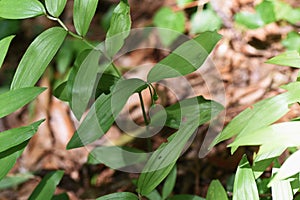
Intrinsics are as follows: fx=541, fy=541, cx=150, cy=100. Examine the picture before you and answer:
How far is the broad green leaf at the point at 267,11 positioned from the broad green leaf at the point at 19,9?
1.02 meters

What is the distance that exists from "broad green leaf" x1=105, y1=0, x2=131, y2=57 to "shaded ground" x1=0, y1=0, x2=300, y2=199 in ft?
2.51

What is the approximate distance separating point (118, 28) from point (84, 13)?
7 centimetres

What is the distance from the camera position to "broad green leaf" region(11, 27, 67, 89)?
0.93 metres

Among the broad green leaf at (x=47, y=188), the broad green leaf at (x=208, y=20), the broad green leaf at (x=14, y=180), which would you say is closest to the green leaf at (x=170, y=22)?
the broad green leaf at (x=208, y=20)

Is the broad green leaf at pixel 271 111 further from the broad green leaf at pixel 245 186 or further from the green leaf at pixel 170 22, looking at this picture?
the green leaf at pixel 170 22

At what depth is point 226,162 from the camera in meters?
1.63

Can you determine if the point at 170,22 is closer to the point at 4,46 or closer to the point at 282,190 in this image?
the point at 4,46

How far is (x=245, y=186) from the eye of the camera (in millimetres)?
856

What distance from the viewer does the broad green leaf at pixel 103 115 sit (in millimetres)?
918

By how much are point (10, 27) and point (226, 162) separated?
97 centimetres

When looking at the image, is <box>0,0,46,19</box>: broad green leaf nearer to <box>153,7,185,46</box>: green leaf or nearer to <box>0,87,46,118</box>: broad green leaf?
<box>0,87,46,118</box>: broad green leaf

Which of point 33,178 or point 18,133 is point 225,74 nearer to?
point 33,178

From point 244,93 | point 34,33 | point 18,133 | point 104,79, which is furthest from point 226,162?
point 34,33

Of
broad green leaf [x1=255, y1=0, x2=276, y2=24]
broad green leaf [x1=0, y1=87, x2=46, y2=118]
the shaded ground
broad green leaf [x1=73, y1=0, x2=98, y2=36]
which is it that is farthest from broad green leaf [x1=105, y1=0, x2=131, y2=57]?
broad green leaf [x1=255, y1=0, x2=276, y2=24]
